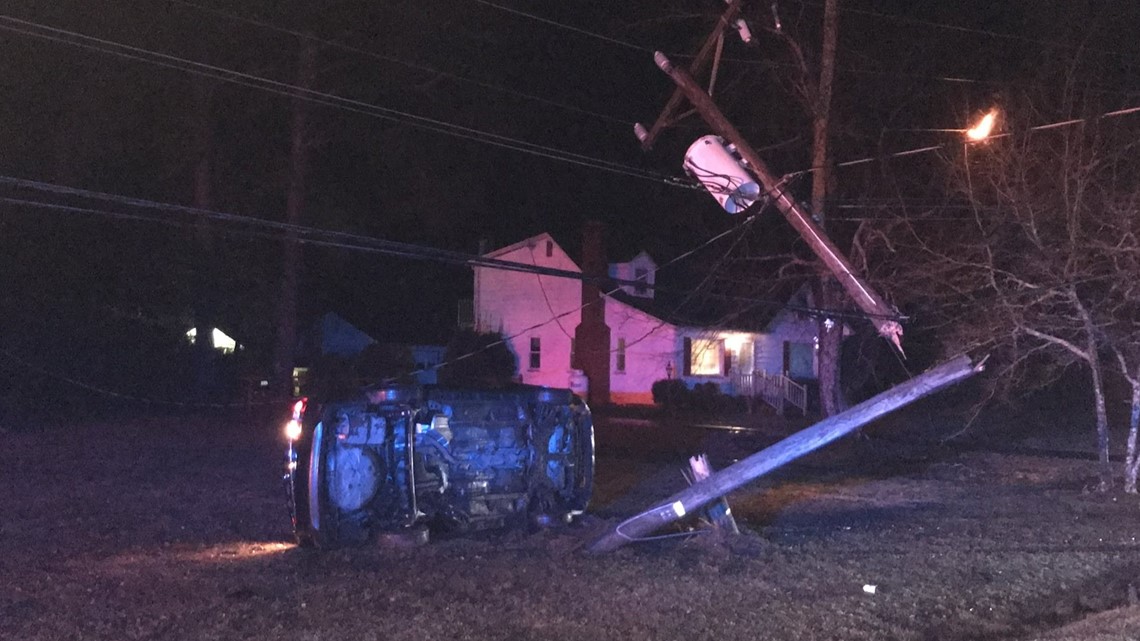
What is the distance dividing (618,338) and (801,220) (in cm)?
2437

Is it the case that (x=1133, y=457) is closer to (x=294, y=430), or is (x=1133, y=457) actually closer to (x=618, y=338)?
(x=294, y=430)


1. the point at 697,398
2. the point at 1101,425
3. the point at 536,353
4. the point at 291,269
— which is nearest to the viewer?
the point at 1101,425

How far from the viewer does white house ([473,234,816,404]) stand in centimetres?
3725

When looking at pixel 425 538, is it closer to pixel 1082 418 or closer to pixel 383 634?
pixel 383 634

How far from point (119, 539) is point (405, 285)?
157 ft

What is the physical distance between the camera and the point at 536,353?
39.7m

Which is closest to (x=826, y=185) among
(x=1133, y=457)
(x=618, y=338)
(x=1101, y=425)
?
(x=1101, y=425)

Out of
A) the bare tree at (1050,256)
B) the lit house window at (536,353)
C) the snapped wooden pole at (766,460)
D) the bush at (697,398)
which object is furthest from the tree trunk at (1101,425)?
the lit house window at (536,353)

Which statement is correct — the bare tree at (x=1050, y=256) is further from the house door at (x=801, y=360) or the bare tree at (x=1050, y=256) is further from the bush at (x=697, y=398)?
the house door at (x=801, y=360)

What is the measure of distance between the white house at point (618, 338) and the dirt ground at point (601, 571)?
20255 millimetres

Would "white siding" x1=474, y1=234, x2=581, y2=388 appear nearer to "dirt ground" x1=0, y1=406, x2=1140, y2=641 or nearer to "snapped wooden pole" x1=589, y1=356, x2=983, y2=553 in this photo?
"dirt ground" x1=0, y1=406, x2=1140, y2=641

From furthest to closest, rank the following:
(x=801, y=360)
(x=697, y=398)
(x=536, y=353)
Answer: (x=801, y=360)
(x=536, y=353)
(x=697, y=398)

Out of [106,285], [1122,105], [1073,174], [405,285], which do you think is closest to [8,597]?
[1073,174]

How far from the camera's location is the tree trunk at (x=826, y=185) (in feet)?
67.8
